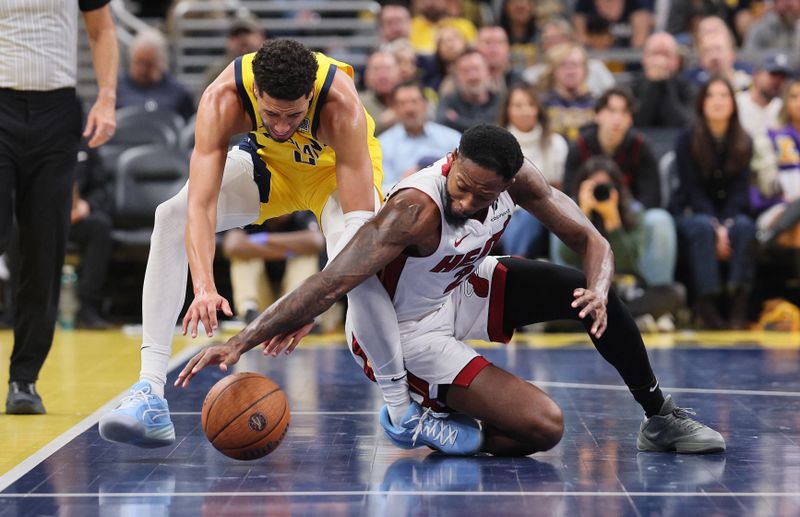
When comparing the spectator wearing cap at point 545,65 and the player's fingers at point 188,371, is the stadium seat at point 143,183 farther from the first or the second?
the player's fingers at point 188,371

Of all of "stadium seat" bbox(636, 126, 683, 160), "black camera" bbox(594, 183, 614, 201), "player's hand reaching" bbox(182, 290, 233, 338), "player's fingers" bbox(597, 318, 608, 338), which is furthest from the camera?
"stadium seat" bbox(636, 126, 683, 160)

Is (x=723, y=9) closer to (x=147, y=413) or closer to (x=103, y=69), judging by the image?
(x=103, y=69)

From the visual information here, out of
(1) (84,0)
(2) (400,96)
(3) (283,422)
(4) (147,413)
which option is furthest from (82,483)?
(2) (400,96)

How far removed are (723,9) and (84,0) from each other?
8404 millimetres

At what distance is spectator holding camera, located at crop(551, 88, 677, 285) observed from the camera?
336 inches

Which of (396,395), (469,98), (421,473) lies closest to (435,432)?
(396,395)

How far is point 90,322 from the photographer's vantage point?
866 centimetres

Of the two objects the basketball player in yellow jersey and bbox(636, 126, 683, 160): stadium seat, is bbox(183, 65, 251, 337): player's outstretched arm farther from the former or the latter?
bbox(636, 126, 683, 160): stadium seat

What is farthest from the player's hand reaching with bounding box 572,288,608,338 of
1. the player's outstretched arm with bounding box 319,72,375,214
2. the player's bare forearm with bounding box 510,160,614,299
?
the player's outstretched arm with bounding box 319,72,375,214

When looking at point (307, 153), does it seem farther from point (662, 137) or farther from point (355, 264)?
point (662, 137)

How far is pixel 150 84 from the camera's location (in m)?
10.2

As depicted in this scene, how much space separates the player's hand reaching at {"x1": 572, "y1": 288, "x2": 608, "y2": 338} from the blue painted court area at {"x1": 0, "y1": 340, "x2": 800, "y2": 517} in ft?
1.49

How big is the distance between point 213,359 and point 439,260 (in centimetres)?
86

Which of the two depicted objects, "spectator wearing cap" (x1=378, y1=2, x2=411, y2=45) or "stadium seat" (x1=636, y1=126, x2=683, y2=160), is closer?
"stadium seat" (x1=636, y1=126, x2=683, y2=160)
